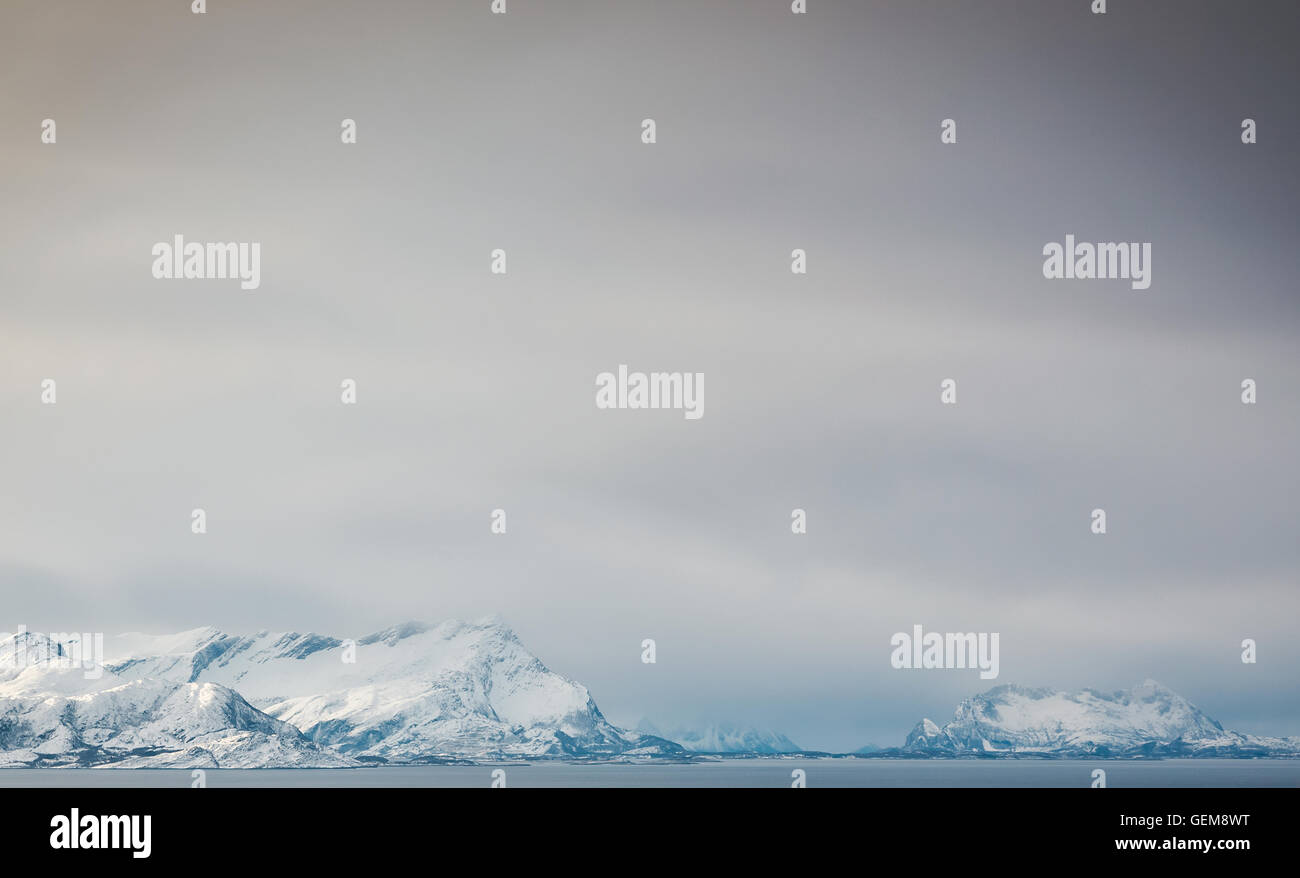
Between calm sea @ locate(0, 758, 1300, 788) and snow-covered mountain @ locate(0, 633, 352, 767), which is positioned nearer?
calm sea @ locate(0, 758, 1300, 788)

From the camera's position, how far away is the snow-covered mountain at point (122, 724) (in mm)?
109500

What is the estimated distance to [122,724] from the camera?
4491 inches

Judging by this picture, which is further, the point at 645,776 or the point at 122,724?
the point at 645,776

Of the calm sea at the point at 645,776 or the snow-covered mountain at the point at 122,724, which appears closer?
the calm sea at the point at 645,776

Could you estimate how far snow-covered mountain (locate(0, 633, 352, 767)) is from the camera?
10950 centimetres
